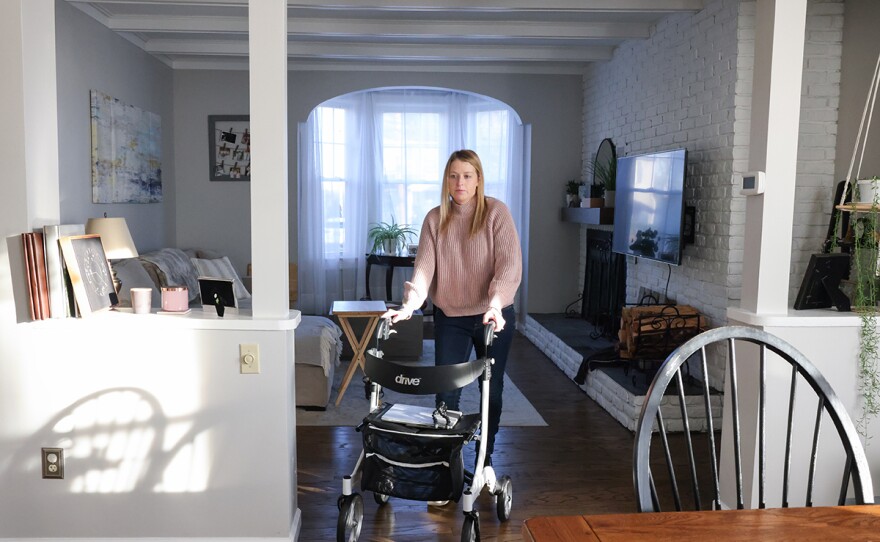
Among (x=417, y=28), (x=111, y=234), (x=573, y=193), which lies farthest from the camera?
(x=573, y=193)

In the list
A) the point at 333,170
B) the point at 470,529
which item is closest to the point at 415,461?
the point at 470,529

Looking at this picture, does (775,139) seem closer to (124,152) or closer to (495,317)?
(495,317)

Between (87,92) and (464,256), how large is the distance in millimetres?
3528

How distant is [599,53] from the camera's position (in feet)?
23.1

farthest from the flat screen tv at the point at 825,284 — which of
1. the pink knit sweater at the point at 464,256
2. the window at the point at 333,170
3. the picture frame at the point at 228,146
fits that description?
the window at the point at 333,170

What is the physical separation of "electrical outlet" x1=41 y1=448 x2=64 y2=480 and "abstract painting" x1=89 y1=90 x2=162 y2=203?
10.1ft

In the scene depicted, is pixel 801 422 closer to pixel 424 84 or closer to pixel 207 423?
pixel 207 423

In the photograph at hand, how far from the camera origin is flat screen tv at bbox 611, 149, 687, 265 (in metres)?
4.99

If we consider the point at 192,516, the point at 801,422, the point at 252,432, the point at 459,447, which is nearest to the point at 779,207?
the point at 801,422

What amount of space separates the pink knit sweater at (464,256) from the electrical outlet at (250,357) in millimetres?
692

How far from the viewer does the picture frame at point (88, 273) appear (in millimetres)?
2709

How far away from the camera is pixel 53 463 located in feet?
9.11

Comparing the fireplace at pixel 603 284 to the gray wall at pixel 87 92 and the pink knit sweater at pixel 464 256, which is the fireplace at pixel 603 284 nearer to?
the pink knit sweater at pixel 464 256

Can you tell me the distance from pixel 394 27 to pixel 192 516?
4.38m
